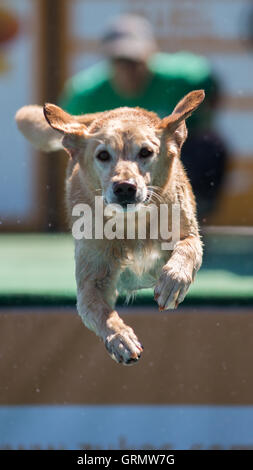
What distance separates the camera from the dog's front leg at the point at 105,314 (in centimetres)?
279

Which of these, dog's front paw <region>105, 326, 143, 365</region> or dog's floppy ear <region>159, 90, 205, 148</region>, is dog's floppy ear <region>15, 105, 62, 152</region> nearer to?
dog's floppy ear <region>159, 90, 205, 148</region>

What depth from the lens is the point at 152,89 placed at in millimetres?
5641

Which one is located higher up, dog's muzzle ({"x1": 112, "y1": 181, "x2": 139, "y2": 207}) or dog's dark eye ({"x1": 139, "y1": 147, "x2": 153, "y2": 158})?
dog's dark eye ({"x1": 139, "y1": 147, "x2": 153, "y2": 158})

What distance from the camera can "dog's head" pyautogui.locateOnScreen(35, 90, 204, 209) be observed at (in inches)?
113

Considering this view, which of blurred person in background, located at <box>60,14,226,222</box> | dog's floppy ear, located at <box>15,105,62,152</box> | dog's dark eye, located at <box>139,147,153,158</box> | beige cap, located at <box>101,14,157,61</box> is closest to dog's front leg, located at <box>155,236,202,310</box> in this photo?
dog's dark eye, located at <box>139,147,153,158</box>

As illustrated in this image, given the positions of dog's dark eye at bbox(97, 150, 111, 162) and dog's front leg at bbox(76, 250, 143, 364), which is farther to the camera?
dog's dark eye at bbox(97, 150, 111, 162)

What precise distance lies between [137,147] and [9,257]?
364cm

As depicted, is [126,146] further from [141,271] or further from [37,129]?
[37,129]

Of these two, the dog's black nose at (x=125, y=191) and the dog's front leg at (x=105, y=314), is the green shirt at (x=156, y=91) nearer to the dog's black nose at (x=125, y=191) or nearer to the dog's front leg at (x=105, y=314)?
the dog's front leg at (x=105, y=314)

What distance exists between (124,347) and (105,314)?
39cm

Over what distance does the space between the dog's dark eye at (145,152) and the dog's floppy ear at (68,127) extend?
0.83ft

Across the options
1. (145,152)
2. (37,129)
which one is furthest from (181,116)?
(37,129)

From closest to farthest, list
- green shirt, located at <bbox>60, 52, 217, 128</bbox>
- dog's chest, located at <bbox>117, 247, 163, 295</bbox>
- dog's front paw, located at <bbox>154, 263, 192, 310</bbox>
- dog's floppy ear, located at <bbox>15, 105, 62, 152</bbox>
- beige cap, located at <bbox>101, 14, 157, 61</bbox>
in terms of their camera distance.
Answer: dog's front paw, located at <bbox>154, 263, 192, 310</bbox> < dog's chest, located at <bbox>117, 247, 163, 295</bbox> < dog's floppy ear, located at <bbox>15, 105, 62, 152</bbox> < green shirt, located at <bbox>60, 52, 217, 128</bbox> < beige cap, located at <bbox>101, 14, 157, 61</bbox>

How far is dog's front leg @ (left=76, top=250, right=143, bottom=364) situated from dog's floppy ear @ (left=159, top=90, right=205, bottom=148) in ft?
2.01
